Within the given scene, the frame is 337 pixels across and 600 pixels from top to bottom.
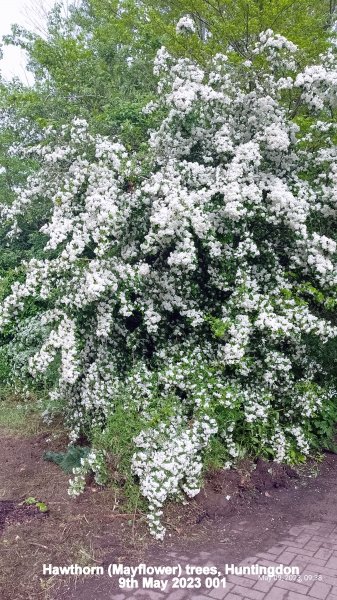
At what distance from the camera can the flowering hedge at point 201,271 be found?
4.89 metres

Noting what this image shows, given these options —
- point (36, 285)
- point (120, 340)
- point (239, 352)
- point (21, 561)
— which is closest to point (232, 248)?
point (239, 352)

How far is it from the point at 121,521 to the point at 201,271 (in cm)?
231

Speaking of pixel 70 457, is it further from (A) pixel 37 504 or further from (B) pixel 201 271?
(B) pixel 201 271

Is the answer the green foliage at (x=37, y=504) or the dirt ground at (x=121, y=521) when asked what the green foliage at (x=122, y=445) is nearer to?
the dirt ground at (x=121, y=521)

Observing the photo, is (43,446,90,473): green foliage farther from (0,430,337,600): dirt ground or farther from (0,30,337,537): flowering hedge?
(0,30,337,537): flowering hedge

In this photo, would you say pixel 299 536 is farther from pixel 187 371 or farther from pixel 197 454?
pixel 187 371

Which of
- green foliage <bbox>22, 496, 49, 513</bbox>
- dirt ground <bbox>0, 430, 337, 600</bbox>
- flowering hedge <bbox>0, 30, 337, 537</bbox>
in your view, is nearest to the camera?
dirt ground <bbox>0, 430, 337, 600</bbox>

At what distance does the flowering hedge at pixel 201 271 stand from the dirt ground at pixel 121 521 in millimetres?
263

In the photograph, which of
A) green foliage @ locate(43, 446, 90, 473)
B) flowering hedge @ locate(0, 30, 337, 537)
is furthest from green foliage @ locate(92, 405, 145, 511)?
green foliage @ locate(43, 446, 90, 473)

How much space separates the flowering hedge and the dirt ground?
0.86 feet


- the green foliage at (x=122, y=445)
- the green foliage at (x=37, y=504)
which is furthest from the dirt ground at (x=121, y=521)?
the green foliage at (x=122, y=445)

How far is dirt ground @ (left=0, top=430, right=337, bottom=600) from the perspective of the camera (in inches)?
147

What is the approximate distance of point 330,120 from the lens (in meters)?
6.10

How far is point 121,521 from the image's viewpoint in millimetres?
4336
